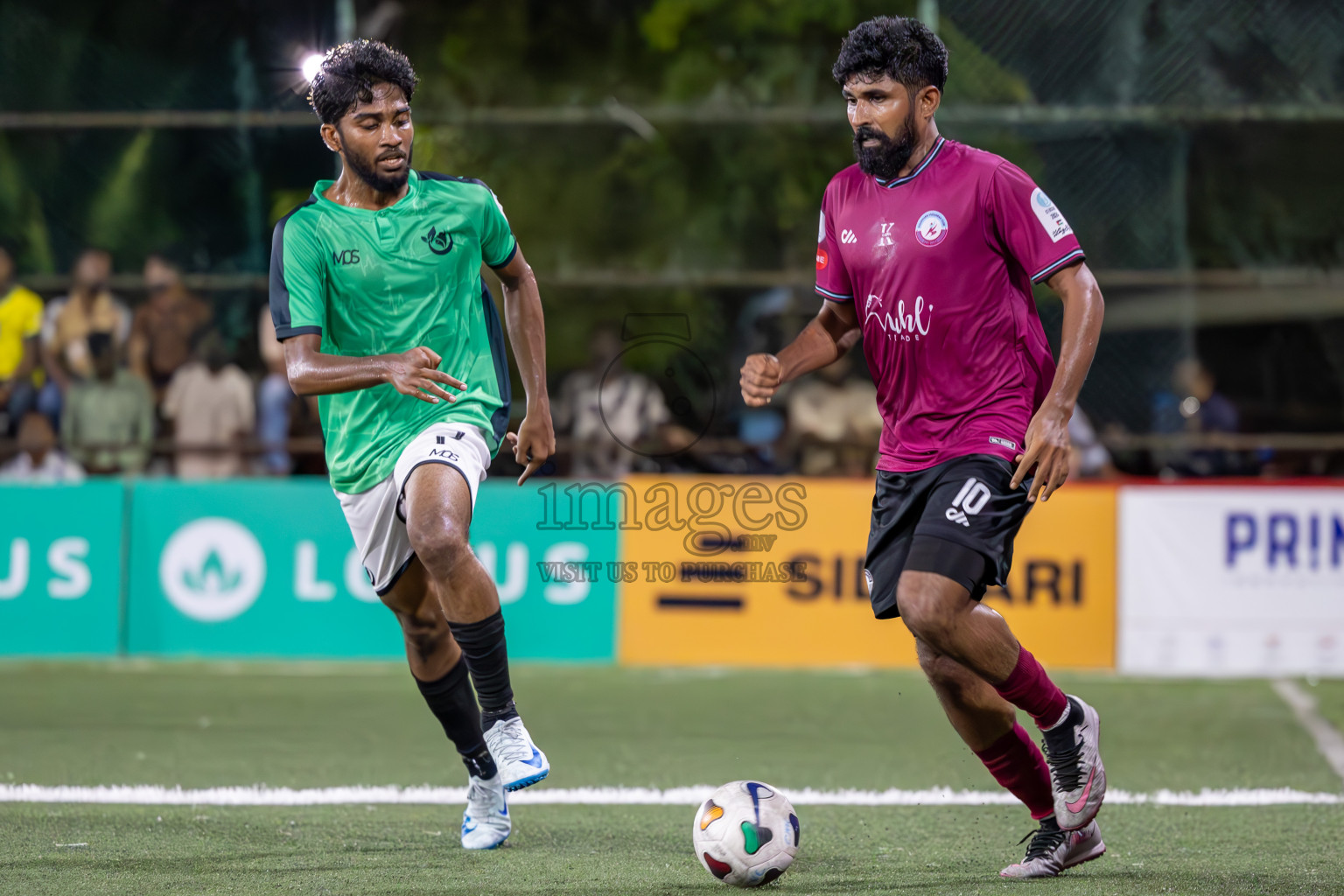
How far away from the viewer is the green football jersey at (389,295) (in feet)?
16.8

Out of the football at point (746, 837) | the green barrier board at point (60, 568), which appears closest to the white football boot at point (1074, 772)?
the football at point (746, 837)

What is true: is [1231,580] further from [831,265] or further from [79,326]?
[79,326]

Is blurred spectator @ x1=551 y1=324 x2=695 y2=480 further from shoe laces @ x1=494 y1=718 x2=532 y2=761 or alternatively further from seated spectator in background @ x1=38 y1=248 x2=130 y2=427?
shoe laces @ x1=494 y1=718 x2=532 y2=761

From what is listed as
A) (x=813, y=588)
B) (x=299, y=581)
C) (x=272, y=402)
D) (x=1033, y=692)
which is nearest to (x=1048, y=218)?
(x=1033, y=692)

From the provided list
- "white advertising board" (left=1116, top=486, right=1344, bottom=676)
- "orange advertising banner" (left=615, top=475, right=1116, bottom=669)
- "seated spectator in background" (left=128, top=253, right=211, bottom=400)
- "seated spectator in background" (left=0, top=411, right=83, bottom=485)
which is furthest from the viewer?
"seated spectator in background" (left=128, top=253, right=211, bottom=400)

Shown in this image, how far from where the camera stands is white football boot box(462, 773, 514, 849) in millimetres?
5105

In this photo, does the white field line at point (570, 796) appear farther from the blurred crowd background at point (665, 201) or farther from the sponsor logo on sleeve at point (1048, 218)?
the blurred crowd background at point (665, 201)

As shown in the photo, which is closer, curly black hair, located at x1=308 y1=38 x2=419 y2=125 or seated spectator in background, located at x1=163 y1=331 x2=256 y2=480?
curly black hair, located at x1=308 y1=38 x2=419 y2=125

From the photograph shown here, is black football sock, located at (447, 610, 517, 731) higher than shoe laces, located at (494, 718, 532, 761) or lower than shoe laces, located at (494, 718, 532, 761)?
higher

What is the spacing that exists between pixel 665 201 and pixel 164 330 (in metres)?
3.87

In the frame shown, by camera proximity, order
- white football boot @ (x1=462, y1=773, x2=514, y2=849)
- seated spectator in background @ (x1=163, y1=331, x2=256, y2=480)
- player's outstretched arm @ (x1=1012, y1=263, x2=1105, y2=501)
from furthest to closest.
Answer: seated spectator in background @ (x1=163, y1=331, x2=256, y2=480) < white football boot @ (x1=462, y1=773, x2=514, y2=849) < player's outstretched arm @ (x1=1012, y1=263, x2=1105, y2=501)

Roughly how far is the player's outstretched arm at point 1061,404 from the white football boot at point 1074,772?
688mm

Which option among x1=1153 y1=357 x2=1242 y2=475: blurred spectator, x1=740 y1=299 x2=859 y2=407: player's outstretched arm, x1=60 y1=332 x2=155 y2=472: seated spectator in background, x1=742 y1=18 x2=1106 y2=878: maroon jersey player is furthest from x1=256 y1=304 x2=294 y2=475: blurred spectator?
x1=742 y1=18 x2=1106 y2=878: maroon jersey player

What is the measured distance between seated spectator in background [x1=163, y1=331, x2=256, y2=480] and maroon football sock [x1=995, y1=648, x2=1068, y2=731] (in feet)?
27.7
